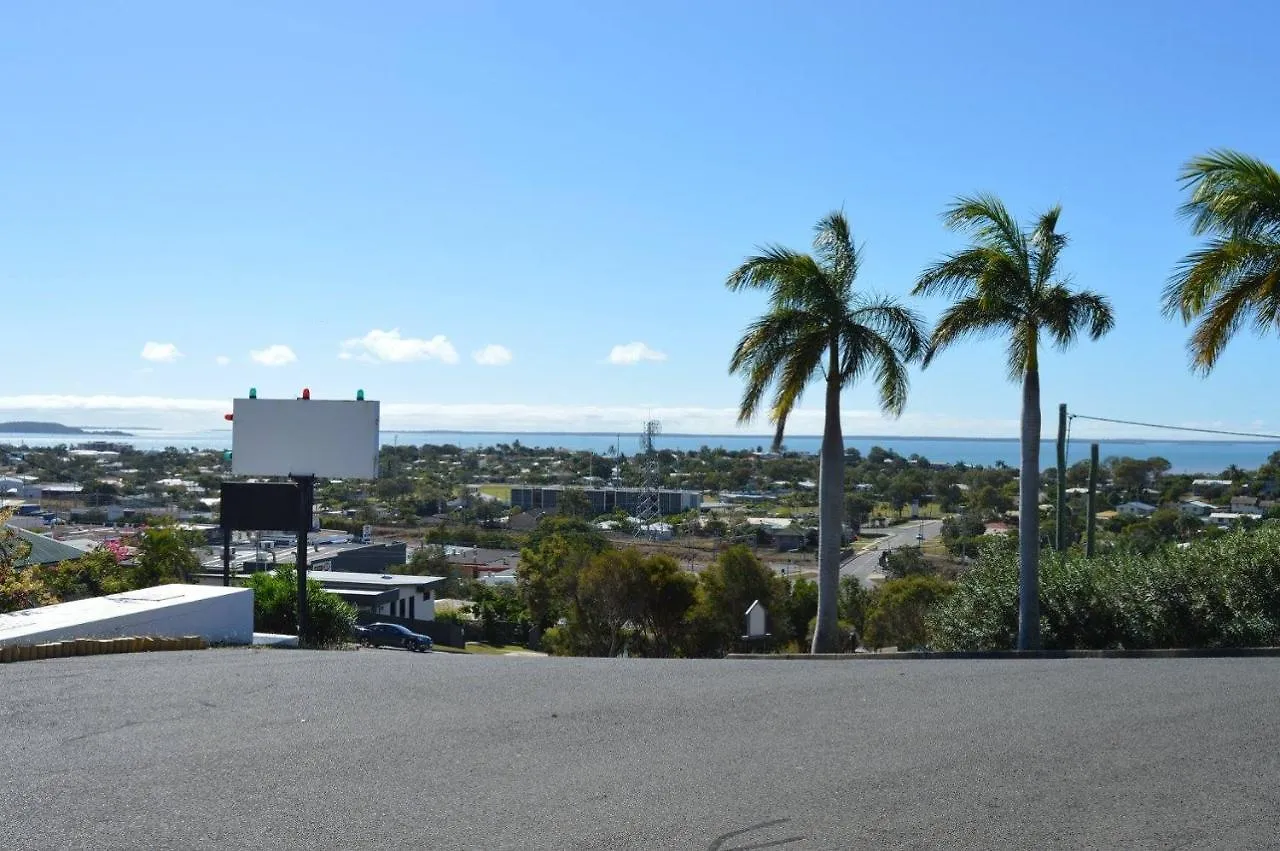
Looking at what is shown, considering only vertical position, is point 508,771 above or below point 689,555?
above

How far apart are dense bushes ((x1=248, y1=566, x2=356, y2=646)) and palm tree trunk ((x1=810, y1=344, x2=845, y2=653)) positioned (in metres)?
7.93

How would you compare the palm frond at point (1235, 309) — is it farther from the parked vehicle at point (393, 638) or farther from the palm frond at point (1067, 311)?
the parked vehicle at point (393, 638)

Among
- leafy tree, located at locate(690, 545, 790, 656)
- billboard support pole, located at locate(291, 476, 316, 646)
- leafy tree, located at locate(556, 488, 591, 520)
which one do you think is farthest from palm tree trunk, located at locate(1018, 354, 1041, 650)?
leafy tree, located at locate(556, 488, 591, 520)

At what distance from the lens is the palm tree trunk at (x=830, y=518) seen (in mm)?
17125

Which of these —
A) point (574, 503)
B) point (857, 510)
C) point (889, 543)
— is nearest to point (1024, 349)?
point (889, 543)

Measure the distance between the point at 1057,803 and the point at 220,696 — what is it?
19.6 feet

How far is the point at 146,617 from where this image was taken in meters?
12.2

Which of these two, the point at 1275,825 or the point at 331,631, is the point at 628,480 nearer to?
the point at 331,631

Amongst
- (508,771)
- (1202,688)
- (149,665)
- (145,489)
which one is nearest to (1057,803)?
(508,771)

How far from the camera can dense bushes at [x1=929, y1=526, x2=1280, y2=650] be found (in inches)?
528

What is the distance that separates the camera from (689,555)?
54.3 meters

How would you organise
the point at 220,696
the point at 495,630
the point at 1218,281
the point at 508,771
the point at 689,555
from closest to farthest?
the point at 508,771 → the point at 220,696 → the point at 1218,281 → the point at 495,630 → the point at 689,555

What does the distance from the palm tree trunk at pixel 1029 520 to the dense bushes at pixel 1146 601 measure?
25.7 inches

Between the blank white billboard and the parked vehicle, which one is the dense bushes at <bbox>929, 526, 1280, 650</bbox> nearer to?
the blank white billboard
